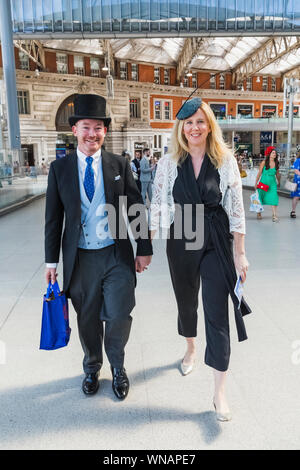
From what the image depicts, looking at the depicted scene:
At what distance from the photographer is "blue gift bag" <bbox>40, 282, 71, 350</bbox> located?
2.48 m

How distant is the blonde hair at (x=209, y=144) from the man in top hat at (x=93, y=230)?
34 cm

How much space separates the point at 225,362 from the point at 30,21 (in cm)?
1760

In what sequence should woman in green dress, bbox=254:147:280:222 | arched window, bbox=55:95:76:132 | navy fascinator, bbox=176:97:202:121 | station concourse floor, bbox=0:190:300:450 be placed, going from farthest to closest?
arched window, bbox=55:95:76:132 < woman in green dress, bbox=254:147:280:222 < navy fascinator, bbox=176:97:202:121 < station concourse floor, bbox=0:190:300:450

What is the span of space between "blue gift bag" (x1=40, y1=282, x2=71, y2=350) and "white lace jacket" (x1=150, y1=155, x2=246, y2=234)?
0.75 meters

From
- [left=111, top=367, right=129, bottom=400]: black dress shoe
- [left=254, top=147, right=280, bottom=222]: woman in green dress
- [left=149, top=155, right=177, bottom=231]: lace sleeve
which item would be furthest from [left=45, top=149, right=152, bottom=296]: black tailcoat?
[left=254, top=147, right=280, bottom=222]: woman in green dress

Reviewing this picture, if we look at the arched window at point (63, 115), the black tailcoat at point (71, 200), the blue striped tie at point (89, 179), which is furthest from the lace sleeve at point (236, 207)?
the arched window at point (63, 115)

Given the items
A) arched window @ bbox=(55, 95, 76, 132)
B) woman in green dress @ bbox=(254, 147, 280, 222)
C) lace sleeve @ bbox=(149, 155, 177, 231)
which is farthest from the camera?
arched window @ bbox=(55, 95, 76, 132)

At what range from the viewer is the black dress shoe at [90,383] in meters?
2.59

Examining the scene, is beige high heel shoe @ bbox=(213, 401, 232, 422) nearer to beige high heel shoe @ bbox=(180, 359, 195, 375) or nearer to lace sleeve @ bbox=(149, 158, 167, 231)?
beige high heel shoe @ bbox=(180, 359, 195, 375)

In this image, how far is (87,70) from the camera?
32719 mm

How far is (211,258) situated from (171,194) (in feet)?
1.56

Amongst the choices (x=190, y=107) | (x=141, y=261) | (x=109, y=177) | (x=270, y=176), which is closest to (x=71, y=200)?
(x=109, y=177)

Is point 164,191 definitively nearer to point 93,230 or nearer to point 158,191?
point 158,191

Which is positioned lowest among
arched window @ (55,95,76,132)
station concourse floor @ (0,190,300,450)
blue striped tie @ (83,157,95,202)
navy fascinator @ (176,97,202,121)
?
station concourse floor @ (0,190,300,450)
